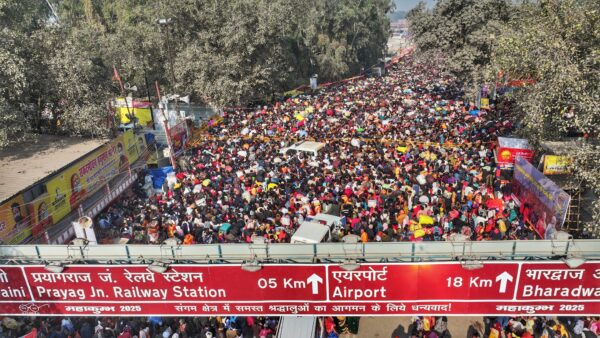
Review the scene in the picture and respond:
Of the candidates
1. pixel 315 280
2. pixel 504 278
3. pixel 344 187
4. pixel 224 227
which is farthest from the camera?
pixel 344 187

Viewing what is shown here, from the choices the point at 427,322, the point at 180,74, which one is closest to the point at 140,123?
the point at 180,74

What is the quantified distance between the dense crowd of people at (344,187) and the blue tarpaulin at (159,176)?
766 mm

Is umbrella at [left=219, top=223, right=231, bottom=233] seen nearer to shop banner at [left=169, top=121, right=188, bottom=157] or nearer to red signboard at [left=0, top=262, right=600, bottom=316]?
red signboard at [left=0, top=262, right=600, bottom=316]

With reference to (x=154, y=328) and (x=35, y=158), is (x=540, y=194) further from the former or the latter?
(x=35, y=158)

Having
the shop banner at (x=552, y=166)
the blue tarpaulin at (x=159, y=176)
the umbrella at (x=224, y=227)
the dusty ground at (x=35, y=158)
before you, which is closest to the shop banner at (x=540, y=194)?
the shop banner at (x=552, y=166)

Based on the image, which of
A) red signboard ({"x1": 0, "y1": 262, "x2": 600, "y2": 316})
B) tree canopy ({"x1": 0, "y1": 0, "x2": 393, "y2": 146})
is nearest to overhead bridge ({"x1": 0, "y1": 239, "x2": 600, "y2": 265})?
red signboard ({"x1": 0, "y1": 262, "x2": 600, "y2": 316})

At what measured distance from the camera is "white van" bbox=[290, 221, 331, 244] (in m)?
11.4

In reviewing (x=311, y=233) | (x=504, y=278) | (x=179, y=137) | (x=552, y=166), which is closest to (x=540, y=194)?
(x=552, y=166)

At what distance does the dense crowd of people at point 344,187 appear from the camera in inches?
521

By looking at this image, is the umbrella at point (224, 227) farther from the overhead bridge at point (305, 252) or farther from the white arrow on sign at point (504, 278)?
the white arrow on sign at point (504, 278)

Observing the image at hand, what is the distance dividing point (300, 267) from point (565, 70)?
9.69 m

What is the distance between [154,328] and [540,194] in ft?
37.5

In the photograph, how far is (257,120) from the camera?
85.1ft

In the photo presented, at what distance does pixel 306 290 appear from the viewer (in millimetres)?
5703
